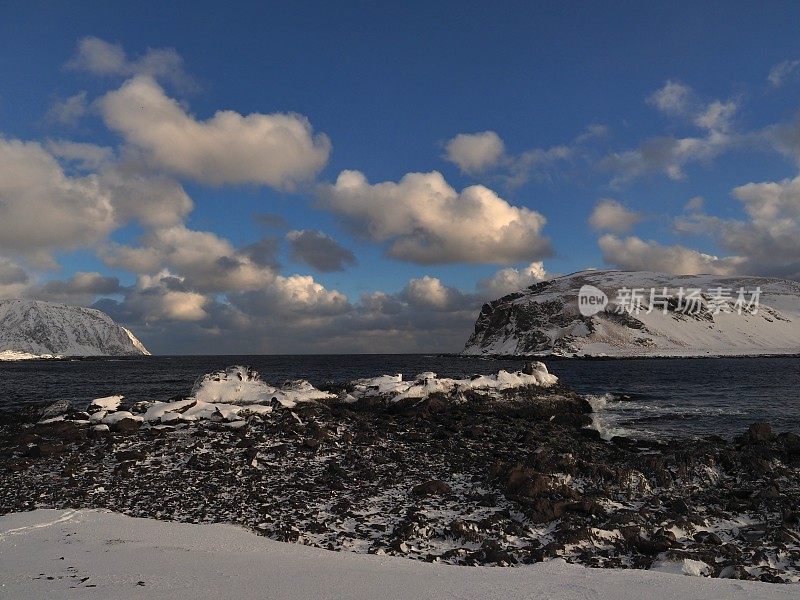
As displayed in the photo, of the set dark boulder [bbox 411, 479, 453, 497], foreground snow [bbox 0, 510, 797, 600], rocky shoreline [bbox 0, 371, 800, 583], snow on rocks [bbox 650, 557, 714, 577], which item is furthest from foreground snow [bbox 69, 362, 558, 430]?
snow on rocks [bbox 650, 557, 714, 577]

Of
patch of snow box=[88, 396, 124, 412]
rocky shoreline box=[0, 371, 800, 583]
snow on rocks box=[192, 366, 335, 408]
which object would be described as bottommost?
rocky shoreline box=[0, 371, 800, 583]

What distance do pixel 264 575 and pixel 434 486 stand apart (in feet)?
25.5

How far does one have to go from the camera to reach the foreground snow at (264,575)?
303 inches

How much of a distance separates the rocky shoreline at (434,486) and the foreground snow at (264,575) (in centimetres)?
151

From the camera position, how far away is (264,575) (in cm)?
858

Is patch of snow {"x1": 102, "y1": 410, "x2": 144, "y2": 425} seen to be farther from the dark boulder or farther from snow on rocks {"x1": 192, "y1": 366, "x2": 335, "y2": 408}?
the dark boulder

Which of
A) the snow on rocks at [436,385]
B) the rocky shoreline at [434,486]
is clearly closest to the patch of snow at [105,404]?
the rocky shoreline at [434,486]

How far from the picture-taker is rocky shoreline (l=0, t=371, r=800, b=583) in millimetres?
11352

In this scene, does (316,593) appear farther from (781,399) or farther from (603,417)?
(781,399)

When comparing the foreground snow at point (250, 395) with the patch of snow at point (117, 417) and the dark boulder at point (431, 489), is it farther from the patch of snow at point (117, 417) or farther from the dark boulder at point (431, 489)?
the dark boulder at point (431, 489)

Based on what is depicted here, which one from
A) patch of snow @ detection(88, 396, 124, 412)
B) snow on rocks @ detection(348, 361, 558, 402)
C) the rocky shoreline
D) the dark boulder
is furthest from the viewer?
snow on rocks @ detection(348, 361, 558, 402)

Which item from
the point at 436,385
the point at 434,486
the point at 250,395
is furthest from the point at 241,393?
the point at 434,486

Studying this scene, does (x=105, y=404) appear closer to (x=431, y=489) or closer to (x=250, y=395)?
(x=250, y=395)

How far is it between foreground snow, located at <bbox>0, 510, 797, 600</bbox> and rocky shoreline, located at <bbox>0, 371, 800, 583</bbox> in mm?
1510
